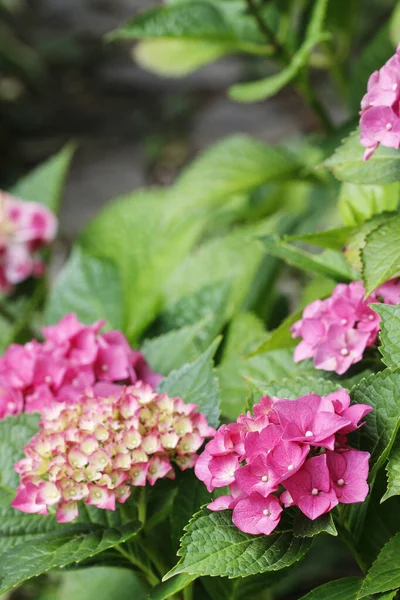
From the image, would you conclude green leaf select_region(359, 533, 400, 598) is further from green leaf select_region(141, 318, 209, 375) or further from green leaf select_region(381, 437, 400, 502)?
green leaf select_region(141, 318, 209, 375)

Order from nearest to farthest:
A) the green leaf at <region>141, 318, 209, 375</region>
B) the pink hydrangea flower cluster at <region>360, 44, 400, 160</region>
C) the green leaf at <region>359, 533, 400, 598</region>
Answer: the green leaf at <region>359, 533, 400, 598</region> < the pink hydrangea flower cluster at <region>360, 44, 400, 160</region> < the green leaf at <region>141, 318, 209, 375</region>

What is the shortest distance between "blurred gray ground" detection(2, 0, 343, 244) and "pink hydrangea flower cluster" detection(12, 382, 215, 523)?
9.65 ft

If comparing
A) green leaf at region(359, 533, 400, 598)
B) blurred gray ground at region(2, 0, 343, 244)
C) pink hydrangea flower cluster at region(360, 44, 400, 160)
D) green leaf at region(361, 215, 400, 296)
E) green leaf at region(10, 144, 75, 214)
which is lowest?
blurred gray ground at region(2, 0, 343, 244)

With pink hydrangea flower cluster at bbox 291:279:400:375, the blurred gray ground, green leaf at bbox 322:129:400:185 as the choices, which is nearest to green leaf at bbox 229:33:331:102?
green leaf at bbox 322:129:400:185

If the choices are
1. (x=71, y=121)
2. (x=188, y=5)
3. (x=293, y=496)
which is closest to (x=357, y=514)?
(x=293, y=496)

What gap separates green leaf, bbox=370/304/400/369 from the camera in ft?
2.18

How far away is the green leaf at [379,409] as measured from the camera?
649 millimetres

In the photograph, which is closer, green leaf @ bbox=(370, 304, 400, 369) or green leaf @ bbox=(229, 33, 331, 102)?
green leaf @ bbox=(370, 304, 400, 369)

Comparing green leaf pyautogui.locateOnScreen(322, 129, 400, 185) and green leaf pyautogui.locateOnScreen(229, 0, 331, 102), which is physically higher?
green leaf pyautogui.locateOnScreen(322, 129, 400, 185)

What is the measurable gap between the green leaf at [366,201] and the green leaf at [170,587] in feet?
1.52

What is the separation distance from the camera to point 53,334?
0.95 meters

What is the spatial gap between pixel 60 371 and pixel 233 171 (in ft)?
2.65

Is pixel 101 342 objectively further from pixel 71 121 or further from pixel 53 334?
pixel 71 121

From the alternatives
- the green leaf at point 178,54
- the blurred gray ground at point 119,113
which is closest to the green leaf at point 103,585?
the green leaf at point 178,54
